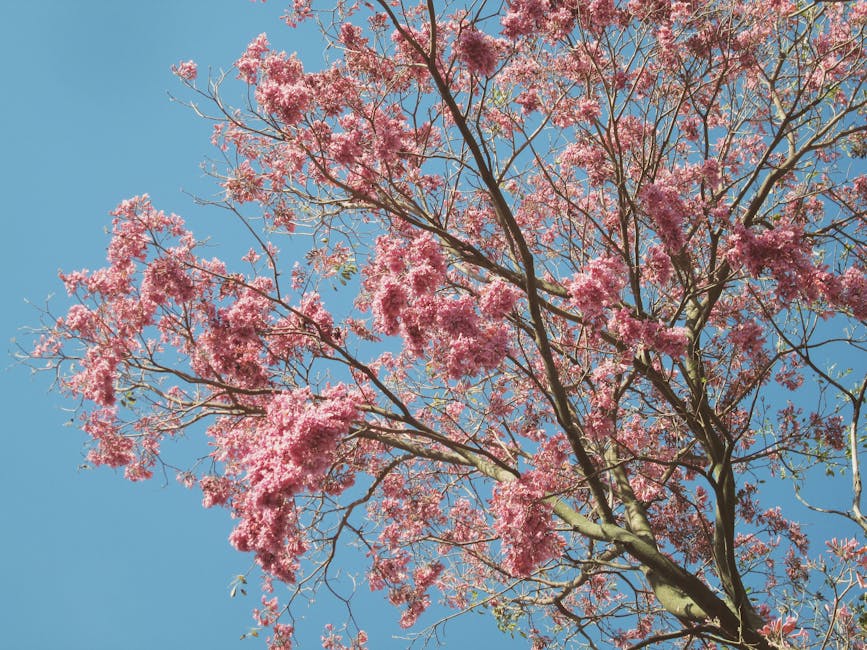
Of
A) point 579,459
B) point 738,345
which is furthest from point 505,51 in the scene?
point 579,459

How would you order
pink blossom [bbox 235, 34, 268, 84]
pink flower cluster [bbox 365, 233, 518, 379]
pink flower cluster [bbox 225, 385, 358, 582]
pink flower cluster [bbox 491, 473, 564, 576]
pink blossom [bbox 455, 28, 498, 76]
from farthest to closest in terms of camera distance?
pink blossom [bbox 235, 34, 268, 84], pink flower cluster [bbox 491, 473, 564, 576], pink blossom [bbox 455, 28, 498, 76], pink flower cluster [bbox 365, 233, 518, 379], pink flower cluster [bbox 225, 385, 358, 582]

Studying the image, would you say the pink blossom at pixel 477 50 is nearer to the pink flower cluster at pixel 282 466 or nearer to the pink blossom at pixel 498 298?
the pink blossom at pixel 498 298

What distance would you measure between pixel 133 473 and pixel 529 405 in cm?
451

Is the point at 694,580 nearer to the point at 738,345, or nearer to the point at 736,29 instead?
the point at 738,345

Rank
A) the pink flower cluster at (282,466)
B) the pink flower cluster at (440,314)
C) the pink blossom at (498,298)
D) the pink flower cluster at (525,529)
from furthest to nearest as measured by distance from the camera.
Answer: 1. the pink flower cluster at (525,529)
2. the pink blossom at (498,298)
3. the pink flower cluster at (440,314)
4. the pink flower cluster at (282,466)

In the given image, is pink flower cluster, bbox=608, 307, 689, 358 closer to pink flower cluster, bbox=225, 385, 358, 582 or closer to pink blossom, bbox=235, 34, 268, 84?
pink flower cluster, bbox=225, 385, 358, 582

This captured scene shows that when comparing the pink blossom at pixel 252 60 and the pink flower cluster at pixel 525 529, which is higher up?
the pink blossom at pixel 252 60

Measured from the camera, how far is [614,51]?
735 centimetres

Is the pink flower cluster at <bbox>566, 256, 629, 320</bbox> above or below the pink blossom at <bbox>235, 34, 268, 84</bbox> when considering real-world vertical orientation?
below

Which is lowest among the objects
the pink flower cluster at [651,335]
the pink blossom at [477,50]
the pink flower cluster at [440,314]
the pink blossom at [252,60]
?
the pink flower cluster at [440,314]

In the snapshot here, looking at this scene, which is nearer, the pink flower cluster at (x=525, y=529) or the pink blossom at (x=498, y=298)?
the pink blossom at (x=498, y=298)

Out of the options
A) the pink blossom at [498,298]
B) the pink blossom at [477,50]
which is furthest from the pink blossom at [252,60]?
the pink blossom at [498,298]

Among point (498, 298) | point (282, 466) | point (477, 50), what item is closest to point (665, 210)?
point (498, 298)

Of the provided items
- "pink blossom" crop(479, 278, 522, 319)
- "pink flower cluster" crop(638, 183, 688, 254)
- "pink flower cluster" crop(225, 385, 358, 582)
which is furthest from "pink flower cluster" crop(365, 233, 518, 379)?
"pink flower cluster" crop(638, 183, 688, 254)
